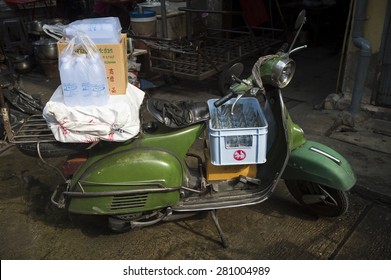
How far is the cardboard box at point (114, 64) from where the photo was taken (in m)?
2.30

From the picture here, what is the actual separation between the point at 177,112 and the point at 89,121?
62 cm

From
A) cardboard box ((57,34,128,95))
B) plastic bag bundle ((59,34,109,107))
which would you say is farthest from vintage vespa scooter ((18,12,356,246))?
plastic bag bundle ((59,34,109,107))

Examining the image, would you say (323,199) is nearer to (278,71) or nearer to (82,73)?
(278,71)

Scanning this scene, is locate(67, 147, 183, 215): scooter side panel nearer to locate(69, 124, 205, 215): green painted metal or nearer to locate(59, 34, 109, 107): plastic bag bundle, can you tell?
locate(69, 124, 205, 215): green painted metal

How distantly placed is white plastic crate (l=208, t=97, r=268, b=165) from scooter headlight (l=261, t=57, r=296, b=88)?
1.05 feet

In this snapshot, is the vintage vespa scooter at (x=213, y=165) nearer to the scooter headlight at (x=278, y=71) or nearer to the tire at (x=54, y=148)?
the scooter headlight at (x=278, y=71)

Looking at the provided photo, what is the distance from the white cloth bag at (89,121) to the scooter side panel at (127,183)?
0.21 m

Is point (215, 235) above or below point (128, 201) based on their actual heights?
below

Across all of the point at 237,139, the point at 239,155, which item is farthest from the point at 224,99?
the point at 239,155

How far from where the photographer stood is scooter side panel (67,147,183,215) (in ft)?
7.94

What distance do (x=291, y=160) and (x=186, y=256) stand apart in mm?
1071

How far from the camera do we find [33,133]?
2424 millimetres
